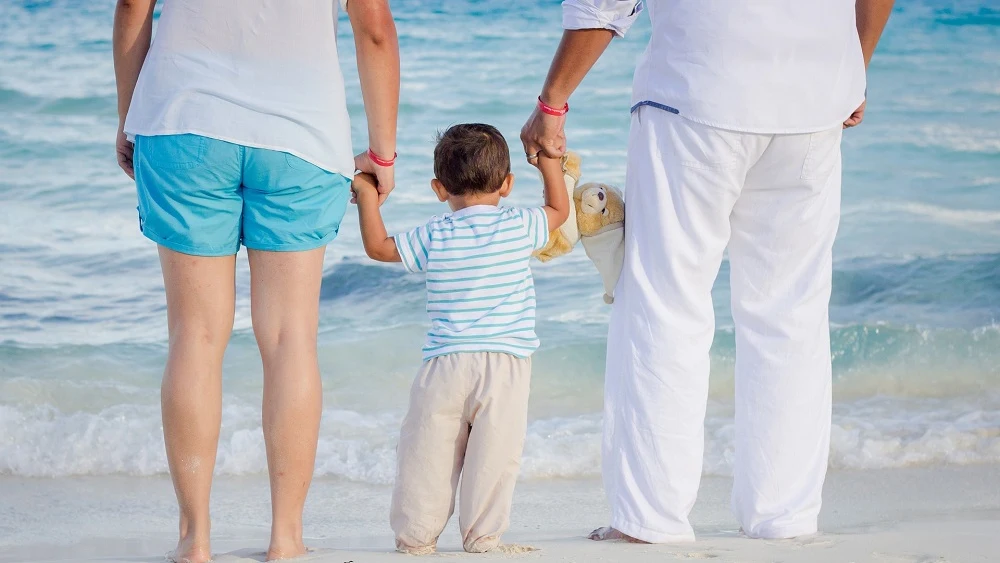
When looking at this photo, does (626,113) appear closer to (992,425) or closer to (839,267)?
(839,267)

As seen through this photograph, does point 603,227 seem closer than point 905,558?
No

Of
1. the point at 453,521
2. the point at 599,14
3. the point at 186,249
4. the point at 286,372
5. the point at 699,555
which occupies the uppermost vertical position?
the point at 599,14

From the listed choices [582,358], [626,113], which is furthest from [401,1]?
[582,358]

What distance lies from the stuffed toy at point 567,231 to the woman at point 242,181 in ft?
1.63

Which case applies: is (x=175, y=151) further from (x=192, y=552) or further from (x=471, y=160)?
(x=192, y=552)

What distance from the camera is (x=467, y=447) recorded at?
248 centimetres

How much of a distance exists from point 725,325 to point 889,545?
3508 millimetres

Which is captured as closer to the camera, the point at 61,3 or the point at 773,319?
the point at 773,319

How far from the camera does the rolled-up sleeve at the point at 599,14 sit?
2455 mm

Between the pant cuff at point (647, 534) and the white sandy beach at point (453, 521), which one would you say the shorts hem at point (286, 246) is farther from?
the pant cuff at point (647, 534)

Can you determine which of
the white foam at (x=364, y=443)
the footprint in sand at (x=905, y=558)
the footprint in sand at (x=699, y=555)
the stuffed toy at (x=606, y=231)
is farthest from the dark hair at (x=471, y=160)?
the white foam at (x=364, y=443)

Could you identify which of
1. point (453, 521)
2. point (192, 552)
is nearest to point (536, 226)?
point (192, 552)

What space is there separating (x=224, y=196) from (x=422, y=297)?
4054 millimetres

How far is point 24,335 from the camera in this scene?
5.71 m
